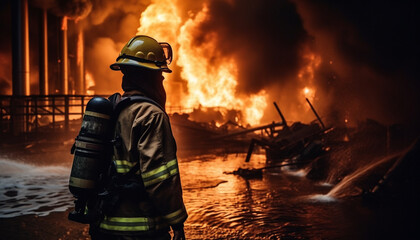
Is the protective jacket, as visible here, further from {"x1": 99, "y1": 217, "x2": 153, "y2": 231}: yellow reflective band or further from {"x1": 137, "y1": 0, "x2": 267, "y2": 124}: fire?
{"x1": 137, "y1": 0, "x2": 267, "y2": 124}: fire

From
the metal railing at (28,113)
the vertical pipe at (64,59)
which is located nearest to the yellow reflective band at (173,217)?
the metal railing at (28,113)

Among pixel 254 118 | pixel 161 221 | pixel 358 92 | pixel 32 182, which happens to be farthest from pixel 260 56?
pixel 161 221

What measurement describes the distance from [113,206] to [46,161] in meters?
10.1

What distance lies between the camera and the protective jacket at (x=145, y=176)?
2.16 meters

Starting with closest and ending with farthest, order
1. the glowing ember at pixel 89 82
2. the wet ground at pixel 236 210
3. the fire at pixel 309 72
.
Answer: the wet ground at pixel 236 210 → the fire at pixel 309 72 → the glowing ember at pixel 89 82

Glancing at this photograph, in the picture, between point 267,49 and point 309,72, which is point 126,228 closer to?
point 267,49

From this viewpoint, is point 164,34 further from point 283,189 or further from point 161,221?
point 161,221

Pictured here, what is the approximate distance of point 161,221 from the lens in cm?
225

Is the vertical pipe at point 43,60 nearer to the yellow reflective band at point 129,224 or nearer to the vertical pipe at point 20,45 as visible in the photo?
the vertical pipe at point 20,45

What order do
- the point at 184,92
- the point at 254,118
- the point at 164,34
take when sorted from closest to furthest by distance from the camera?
the point at 164,34 < the point at 254,118 < the point at 184,92

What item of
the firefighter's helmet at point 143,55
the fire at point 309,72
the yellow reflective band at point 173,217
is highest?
the fire at point 309,72

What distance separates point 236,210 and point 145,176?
3.75m

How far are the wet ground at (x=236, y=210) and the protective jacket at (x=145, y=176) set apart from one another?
2.32 meters

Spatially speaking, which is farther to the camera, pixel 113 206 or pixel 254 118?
pixel 254 118
